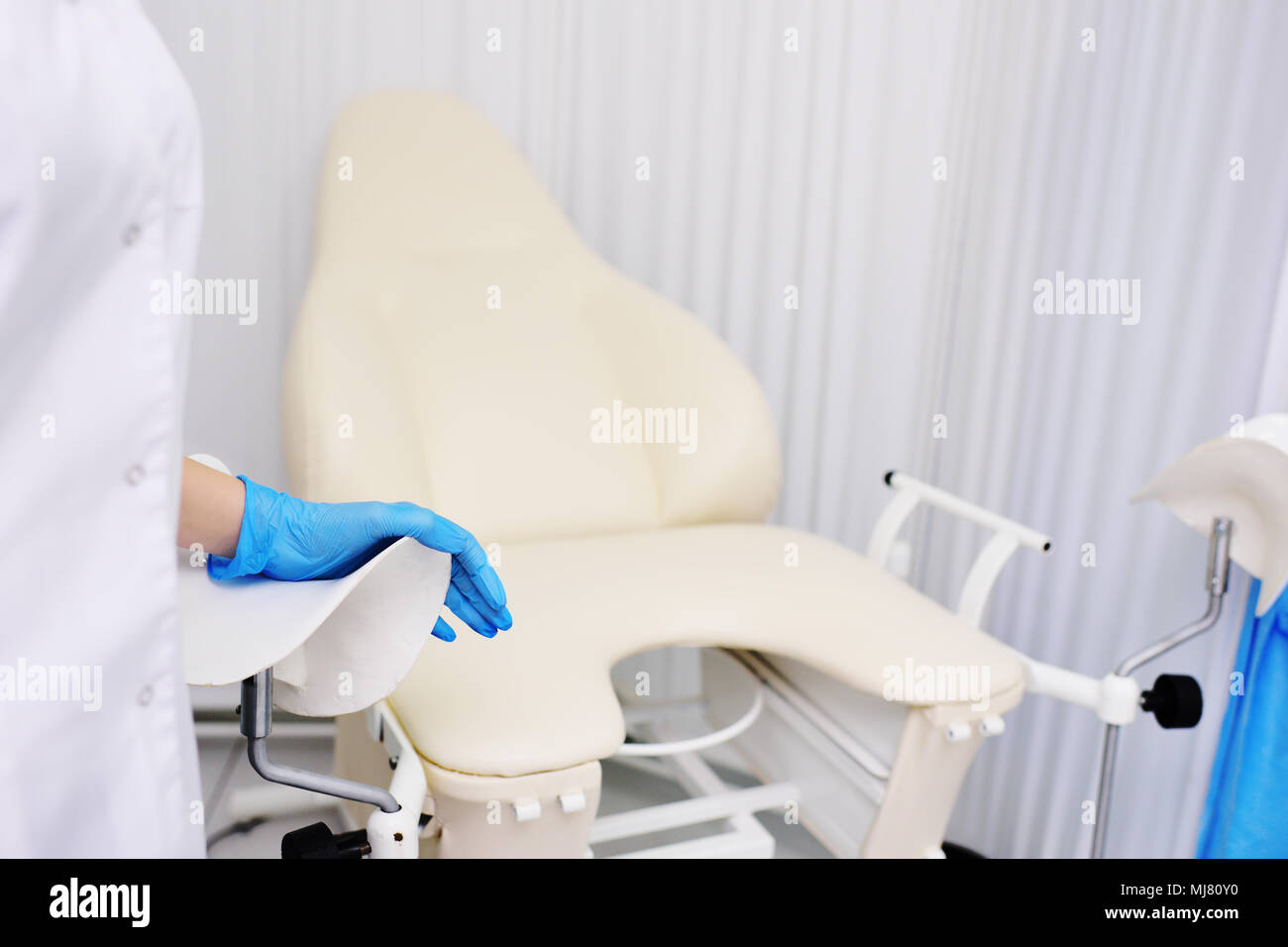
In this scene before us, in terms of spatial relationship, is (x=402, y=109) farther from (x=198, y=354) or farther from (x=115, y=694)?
(x=115, y=694)

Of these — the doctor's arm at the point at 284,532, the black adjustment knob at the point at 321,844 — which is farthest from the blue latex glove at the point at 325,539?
the black adjustment knob at the point at 321,844

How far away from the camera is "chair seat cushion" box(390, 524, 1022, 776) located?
97cm

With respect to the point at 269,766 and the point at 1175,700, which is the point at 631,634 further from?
the point at 1175,700

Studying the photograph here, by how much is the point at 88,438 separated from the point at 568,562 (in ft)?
2.49

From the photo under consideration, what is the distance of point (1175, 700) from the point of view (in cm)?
125

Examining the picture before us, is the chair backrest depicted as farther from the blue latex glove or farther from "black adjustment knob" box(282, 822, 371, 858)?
"black adjustment knob" box(282, 822, 371, 858)

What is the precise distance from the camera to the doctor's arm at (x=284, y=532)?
3.07ft

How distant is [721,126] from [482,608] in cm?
123

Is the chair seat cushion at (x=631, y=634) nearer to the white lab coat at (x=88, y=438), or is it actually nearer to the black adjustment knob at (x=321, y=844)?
the black adjustment knob at (x=321, y=844)

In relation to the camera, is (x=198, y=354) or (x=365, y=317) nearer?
(x=365, y=317)

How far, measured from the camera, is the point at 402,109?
5.42 ft

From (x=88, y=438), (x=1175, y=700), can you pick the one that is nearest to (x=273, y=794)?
(x=88, y=438)

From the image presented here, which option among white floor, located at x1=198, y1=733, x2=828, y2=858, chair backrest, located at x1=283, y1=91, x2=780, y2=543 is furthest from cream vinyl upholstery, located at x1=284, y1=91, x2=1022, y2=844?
white floor, located at x1=198, y1=733, x2=828, y2=858

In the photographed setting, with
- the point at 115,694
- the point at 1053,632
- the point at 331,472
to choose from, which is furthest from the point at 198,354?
the point at 1053,632
